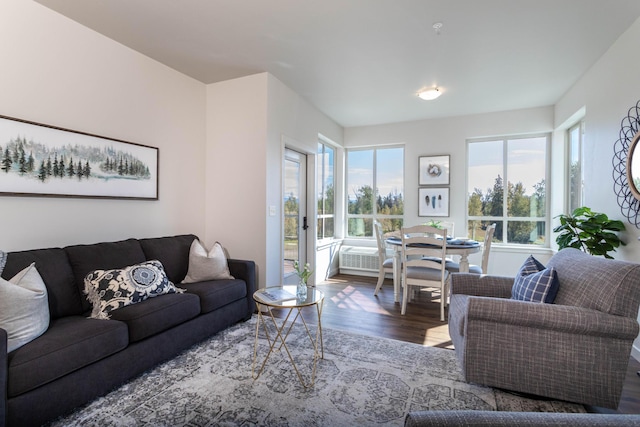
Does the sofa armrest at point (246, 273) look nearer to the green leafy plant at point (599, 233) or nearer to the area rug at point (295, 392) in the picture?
the area rug at point (295, 392)

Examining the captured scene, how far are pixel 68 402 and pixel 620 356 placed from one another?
307 centimetres

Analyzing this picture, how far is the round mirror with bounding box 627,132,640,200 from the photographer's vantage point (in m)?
2.52

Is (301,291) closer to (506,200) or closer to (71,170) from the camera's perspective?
(71,170)

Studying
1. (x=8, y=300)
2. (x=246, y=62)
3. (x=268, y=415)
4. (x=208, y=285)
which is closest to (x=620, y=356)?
(x=268, y=415)

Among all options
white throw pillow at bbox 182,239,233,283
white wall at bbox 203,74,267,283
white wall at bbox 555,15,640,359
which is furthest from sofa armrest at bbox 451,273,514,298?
white throw pillow at bbox 182,239,233,283

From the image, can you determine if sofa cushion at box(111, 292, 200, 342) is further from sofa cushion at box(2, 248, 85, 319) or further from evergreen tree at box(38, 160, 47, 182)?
evergreen tree at box(38, 160, 47, 182)

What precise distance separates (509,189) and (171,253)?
4.93 metres

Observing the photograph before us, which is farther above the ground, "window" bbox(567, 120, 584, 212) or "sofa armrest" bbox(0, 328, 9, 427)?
"window" bbox(567, 120, 584, 212)

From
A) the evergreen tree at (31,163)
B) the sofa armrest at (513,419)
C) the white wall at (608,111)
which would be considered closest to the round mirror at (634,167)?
the white wall at (608,111)

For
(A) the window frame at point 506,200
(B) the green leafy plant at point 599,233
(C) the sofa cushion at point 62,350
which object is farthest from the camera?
(A) the window frame at point 506,200

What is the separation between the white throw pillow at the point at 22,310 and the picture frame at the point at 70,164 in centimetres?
84

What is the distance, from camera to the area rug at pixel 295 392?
5.89 feet

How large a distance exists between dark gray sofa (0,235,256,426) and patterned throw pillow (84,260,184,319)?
0.21ft

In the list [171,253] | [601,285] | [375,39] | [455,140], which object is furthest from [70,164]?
[455,140]
